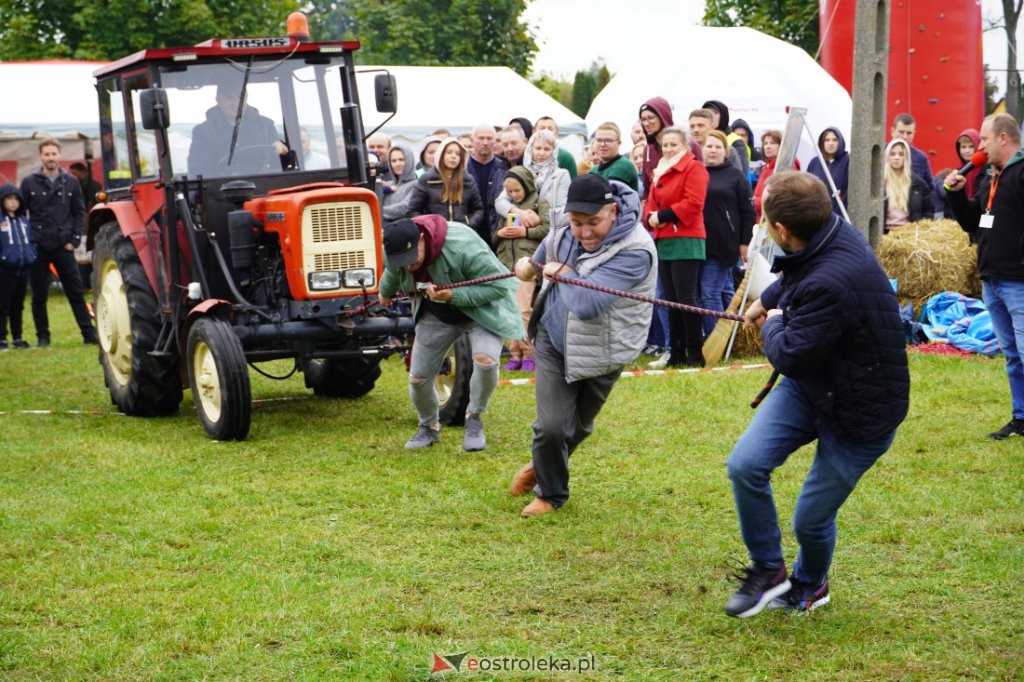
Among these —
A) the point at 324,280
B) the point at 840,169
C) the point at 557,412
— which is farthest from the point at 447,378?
the point at 840,169

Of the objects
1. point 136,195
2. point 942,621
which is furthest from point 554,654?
point 136,195

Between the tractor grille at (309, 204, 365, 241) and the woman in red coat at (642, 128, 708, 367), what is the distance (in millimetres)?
2802

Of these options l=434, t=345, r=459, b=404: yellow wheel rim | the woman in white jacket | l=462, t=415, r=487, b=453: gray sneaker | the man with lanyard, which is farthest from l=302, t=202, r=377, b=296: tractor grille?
the man with lanyard

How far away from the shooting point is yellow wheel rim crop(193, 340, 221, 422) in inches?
316

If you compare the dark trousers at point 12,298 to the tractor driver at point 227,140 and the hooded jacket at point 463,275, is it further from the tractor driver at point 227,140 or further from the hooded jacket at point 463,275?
the hooded jacket at point 463,275

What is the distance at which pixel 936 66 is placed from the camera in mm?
18766

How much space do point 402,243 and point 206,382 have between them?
80.4 inches

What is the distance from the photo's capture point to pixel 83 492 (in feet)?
22.2

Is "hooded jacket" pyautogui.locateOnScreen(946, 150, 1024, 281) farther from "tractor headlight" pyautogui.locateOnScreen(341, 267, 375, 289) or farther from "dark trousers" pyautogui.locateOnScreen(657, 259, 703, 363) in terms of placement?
"tractor headlight" pyautogui.locateOnScreen(341, 267, 375, 289)

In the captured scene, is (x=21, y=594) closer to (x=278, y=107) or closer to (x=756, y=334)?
(x=278, y=107)

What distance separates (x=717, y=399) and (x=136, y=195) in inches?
179

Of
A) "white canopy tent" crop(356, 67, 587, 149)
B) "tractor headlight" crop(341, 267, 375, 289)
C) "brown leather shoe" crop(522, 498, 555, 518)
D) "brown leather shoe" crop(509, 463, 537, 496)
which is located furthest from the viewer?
"white canopy tent" crop(356, 67, 587, 149)

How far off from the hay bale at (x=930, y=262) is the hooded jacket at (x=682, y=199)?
7.88ft

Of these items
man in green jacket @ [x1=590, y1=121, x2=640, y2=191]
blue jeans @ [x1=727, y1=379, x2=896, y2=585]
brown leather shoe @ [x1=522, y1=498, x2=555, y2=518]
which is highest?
man in green jacket @ [x1=590, y1=121, x2=640, y2=191]
